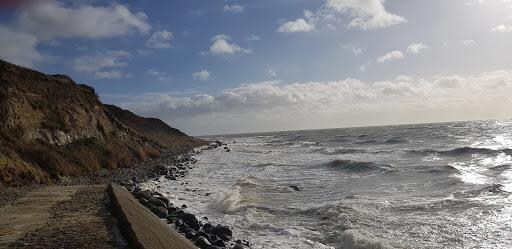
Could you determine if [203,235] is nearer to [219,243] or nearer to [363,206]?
[219,243]

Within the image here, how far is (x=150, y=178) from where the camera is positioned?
24266mm

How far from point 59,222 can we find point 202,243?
321 centimetres

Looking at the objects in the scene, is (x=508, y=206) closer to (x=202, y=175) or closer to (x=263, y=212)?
(x=263, y=212)

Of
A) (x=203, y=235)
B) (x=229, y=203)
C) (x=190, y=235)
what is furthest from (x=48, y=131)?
(x=203, y=235)

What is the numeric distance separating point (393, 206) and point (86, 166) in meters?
15.4

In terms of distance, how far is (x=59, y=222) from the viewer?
388 inches

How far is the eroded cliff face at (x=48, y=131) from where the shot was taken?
18156mm

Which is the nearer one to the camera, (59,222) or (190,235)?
(59,222)

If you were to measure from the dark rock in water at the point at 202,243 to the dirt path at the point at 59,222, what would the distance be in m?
2.03

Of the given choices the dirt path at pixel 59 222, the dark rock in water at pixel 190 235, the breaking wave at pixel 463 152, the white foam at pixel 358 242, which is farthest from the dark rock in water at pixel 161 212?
the breaking wave at pixel 463 152

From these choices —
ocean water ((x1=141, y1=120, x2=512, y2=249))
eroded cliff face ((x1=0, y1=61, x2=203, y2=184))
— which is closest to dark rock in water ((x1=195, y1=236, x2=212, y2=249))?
ocean water ((x1=141, y1=120, x2=512, y2=249))

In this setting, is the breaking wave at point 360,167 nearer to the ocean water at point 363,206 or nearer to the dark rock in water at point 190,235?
the ocean water at point 363,206

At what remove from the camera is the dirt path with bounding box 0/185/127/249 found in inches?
316

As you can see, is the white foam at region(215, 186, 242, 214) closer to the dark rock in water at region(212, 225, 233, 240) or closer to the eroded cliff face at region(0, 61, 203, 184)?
the dark rock in water at region(212, 225, 233, 240)
